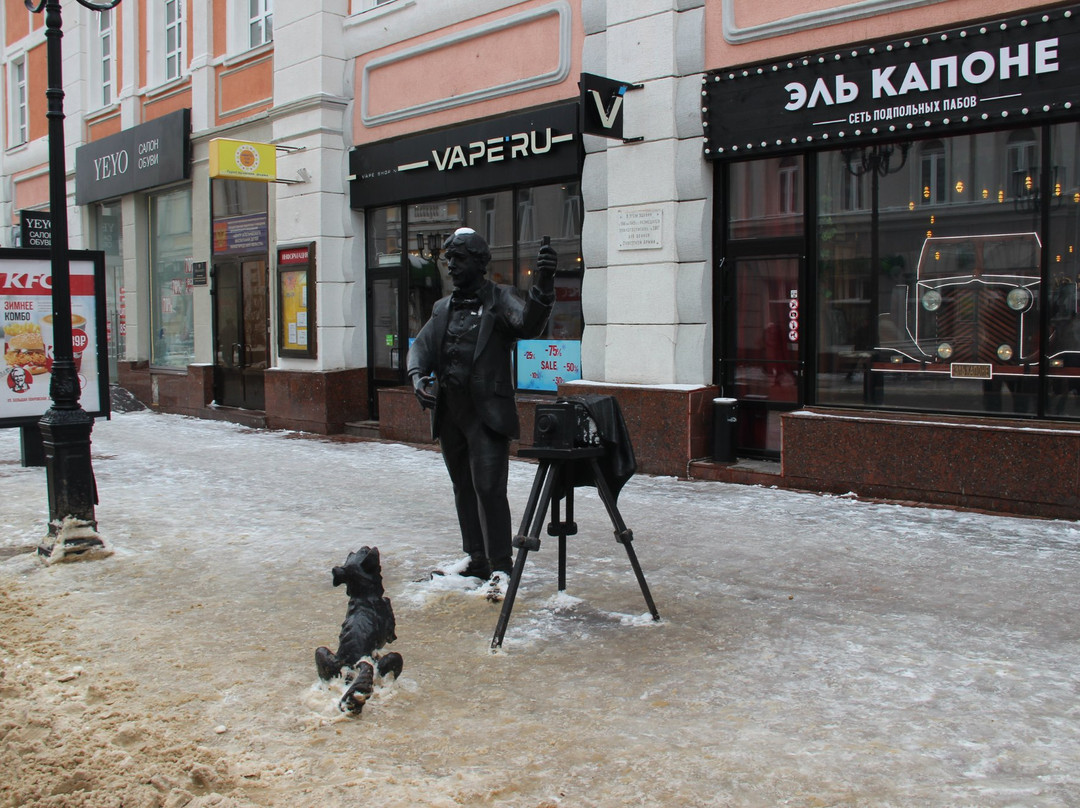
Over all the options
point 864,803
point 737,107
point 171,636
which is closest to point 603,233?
point 737,107

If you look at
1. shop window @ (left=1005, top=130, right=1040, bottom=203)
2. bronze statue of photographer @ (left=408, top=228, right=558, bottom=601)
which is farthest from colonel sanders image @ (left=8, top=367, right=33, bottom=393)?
Answer: shop window @ (left=1005, top=130, right=1040, bottom=203)

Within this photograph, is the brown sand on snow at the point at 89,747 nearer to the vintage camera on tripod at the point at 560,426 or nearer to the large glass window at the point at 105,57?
the vintage camera on tripod at the point at 560,426

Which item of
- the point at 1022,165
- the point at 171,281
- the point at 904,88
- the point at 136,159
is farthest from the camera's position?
the point at 171,281

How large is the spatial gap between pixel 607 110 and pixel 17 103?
64.6ft

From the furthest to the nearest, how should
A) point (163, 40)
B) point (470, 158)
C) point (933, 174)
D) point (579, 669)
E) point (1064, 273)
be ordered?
point (163, 40) → point (470, 158) → point (933, 174) → point (1064, 273) → point (579, 669)

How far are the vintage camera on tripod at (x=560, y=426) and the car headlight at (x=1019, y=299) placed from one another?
4.80 meters

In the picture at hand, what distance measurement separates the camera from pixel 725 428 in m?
9.71

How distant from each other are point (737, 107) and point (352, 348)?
6782mm

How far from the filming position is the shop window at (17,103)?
23906 mm

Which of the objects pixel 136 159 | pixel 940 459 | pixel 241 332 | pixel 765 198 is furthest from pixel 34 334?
pixel 136 159

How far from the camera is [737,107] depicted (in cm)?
950

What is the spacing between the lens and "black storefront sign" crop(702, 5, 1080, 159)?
7.67 meters

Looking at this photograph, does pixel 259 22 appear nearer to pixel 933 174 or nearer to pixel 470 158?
pixel 470 158

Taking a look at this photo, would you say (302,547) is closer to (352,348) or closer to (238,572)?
(238,572)
